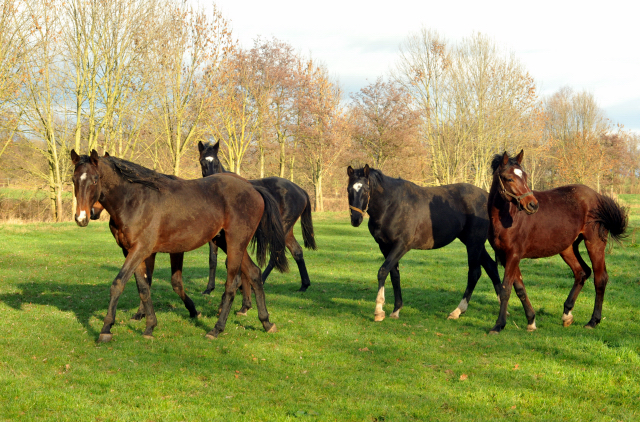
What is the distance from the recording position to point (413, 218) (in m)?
7.96

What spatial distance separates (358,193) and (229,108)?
1096 inches

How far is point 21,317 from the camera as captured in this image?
23.1ft

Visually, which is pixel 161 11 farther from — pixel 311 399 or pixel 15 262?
pixel 311 399

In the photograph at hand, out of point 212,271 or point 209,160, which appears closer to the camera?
point 212,271

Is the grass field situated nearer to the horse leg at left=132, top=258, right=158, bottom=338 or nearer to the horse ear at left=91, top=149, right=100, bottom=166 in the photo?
the horse leg at left=132, top=258, right=158, bottom=338

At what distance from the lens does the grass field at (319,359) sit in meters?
4.17

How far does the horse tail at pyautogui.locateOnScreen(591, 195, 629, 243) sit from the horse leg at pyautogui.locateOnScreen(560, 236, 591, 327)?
38cm

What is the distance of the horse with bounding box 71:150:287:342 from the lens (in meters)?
5.91

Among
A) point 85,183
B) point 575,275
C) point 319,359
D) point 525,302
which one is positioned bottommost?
point 319,359

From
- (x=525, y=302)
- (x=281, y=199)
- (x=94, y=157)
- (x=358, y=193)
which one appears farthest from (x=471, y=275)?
(x=94, y=157)

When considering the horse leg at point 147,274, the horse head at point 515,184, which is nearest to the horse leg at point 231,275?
the horse leg at point 147,274

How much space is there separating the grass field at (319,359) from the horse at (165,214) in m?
0.68

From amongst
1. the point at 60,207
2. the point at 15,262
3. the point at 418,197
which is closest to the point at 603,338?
the point at 418,197

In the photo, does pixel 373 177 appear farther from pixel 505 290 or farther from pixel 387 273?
pixel 505 290
